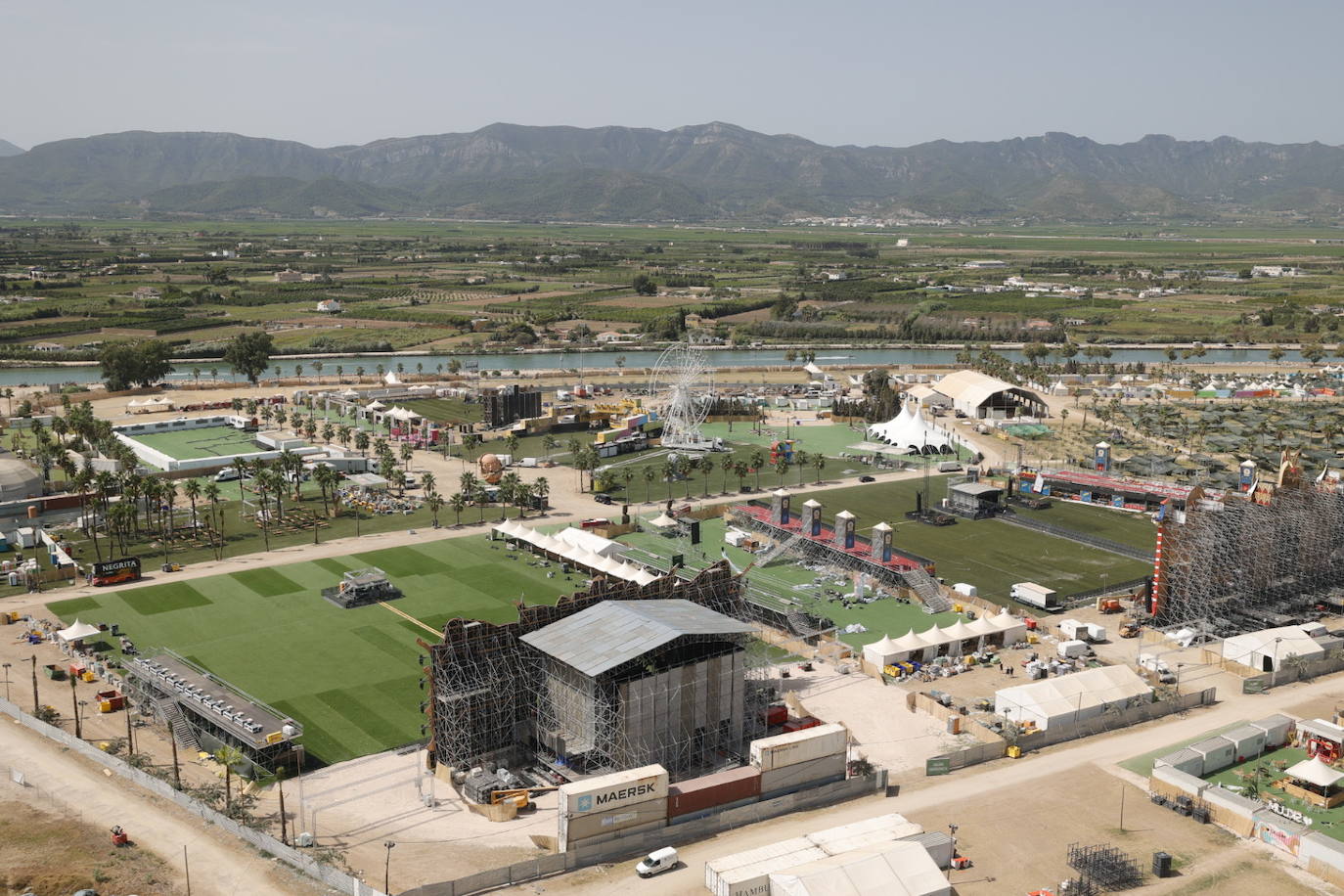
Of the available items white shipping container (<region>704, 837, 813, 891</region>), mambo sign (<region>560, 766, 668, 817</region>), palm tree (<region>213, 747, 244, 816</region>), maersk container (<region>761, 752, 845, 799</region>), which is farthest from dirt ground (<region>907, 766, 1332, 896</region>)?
palm tree (<region>213, 747, 244, 816</region>)

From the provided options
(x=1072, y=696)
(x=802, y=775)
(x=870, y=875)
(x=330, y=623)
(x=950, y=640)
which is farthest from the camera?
(x=330, y=623)

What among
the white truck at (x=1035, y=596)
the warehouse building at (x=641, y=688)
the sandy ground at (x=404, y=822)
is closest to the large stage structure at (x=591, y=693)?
the warehouse building at (x=641, y=688)

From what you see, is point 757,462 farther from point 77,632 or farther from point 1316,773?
point 1316,773

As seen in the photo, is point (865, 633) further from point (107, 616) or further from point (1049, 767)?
point (107, 616)

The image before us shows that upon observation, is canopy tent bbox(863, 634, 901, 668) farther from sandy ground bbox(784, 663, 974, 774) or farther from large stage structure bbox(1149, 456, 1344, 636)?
large stage structure bbox(1149, 456, 1344, 636)

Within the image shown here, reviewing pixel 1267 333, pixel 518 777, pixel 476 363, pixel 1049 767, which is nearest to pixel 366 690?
pixel 518 777

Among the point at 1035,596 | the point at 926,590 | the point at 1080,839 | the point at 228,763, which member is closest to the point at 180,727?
the point at 228,763
